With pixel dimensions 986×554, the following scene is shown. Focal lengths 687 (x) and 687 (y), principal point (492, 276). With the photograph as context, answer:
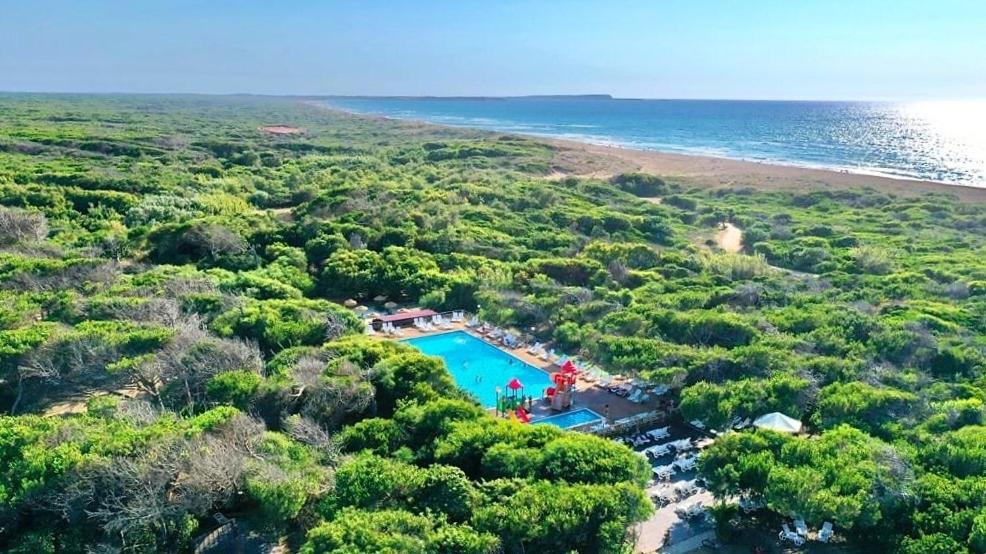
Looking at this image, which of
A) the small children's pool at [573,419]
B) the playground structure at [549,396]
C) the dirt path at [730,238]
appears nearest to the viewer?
the small children's pool at [573,419]

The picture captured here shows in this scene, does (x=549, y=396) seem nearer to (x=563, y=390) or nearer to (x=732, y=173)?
(x=563, y=390)

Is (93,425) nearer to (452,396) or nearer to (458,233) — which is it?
(452,396)

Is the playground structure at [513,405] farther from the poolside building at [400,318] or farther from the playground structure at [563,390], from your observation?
the poolside building at [400,318]

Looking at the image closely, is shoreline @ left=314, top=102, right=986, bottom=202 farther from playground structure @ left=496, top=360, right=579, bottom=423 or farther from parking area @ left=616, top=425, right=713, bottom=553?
parking area @ left=616, top=425, right=713, bottom=553

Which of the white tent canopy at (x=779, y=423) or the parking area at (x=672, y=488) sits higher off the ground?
the white tent canopy at (x=779, y=423)

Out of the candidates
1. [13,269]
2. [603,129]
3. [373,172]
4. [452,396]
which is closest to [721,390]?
[452,396]

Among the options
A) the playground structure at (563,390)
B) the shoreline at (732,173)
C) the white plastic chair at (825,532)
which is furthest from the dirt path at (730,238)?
the white plastic chair at (825,532)

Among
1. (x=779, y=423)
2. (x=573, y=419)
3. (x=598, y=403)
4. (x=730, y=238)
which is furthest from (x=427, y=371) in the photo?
(x=730, y=238)
